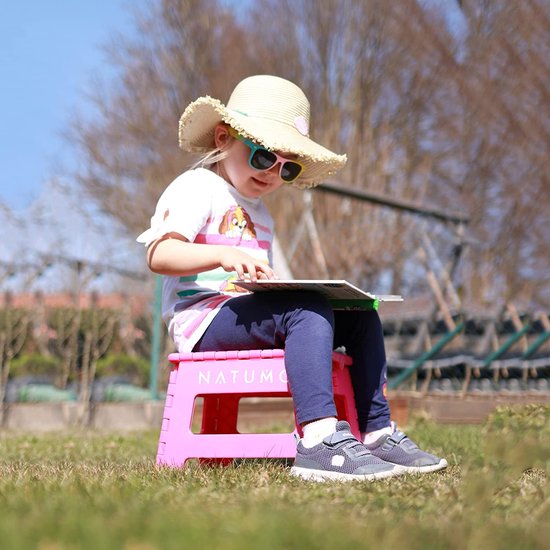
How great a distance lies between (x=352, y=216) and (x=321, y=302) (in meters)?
9.75

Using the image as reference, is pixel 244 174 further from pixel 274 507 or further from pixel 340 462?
pixel 274 507

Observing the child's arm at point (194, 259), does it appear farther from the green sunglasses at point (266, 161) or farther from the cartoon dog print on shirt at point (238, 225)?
the green sunglasses at point (266, 161)

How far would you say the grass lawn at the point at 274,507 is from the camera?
1372 mm

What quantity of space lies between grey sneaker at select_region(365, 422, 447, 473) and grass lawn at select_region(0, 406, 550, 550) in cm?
5

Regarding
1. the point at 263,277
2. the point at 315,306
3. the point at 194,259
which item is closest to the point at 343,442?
the point at 315,306

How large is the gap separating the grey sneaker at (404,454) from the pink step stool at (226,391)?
0.09 m

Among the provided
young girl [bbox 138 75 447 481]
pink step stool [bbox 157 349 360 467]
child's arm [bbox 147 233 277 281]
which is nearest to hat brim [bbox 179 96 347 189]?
young girl [bbox 138 75 447 481]

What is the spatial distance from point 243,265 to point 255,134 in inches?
20.5

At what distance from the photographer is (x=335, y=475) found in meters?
2.37

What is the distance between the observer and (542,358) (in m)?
7.29

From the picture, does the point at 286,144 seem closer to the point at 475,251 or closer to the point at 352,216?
the point at 352,216

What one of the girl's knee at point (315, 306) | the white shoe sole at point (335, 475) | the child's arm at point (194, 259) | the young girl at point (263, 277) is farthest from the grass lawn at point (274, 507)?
the child's arm at point (194, 259)

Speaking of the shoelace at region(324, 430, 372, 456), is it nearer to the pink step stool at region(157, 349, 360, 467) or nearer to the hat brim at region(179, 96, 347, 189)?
the pink step stool at region(157, 349, 360, 467)

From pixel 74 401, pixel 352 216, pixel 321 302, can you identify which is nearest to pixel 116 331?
pixel 74 401
